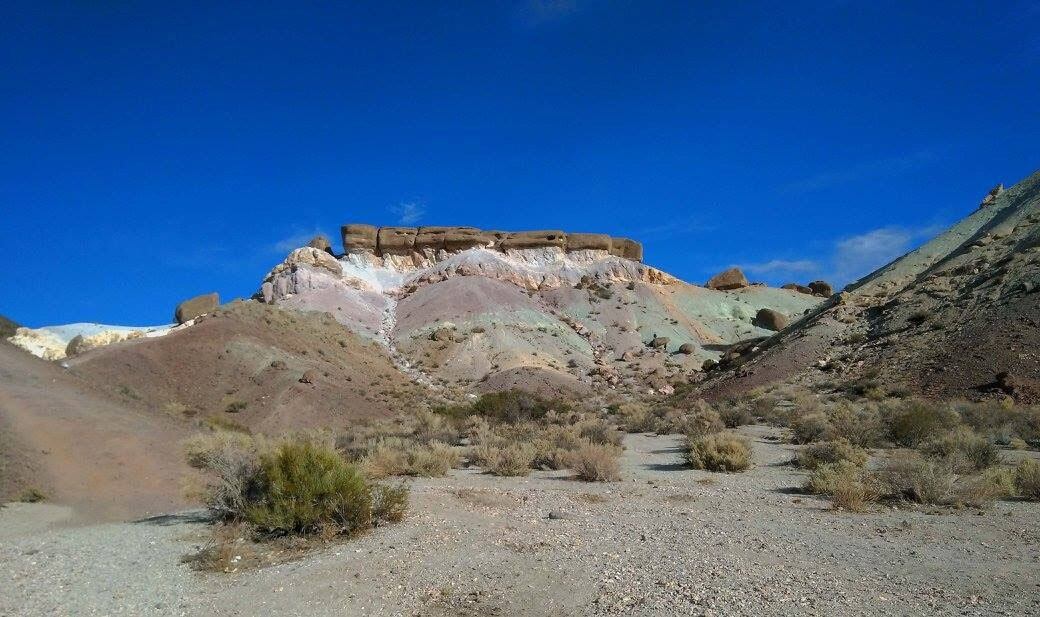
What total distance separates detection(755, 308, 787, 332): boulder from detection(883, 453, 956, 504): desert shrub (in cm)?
5691

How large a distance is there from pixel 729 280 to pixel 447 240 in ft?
102

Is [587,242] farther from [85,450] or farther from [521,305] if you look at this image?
[85,450]

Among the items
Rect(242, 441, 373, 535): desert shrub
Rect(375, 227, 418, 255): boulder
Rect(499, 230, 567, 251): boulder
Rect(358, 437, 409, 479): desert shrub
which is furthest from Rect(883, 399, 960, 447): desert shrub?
Rect(375, 227, 418, 255): boulder

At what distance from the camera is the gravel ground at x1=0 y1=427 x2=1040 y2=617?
20.5ft

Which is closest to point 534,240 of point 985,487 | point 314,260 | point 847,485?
point 314,260

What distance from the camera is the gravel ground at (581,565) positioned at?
623 centimetres

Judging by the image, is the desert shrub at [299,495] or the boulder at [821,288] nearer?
the desert shrub at [299,495]

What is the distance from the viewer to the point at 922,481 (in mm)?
10180

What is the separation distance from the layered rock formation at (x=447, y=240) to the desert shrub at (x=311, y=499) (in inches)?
2472

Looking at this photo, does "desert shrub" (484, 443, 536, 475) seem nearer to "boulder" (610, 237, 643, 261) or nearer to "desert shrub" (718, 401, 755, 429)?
"desert shrub" (718, 401, 755, 429)

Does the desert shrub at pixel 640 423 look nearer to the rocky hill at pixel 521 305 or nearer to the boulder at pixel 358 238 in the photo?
the rocky hill at pixel 521 305

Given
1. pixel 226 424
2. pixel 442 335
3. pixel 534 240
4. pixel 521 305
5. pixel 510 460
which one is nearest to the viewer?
pixel 510 460

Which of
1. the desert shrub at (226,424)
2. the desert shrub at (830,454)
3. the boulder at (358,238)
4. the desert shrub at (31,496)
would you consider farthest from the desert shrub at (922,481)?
the boulder at (358,238)

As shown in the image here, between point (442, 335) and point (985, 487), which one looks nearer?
point (985, 487)
